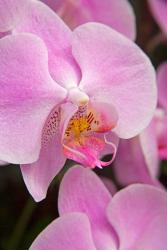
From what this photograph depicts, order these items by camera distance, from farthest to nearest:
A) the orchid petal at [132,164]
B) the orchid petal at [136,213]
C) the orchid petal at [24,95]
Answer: the orchid petal at [132,164], the orchid petal at [136,213], the orchid petal at [24,95]

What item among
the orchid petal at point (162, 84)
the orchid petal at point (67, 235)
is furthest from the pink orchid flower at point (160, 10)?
the orchid petal at point (67, 235)

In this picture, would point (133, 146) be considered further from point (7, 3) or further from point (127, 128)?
point (7, 3)

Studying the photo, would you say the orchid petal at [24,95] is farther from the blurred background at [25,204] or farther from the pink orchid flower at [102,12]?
the blurred background at [25,204]

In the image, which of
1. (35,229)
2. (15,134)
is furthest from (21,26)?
(35,229)

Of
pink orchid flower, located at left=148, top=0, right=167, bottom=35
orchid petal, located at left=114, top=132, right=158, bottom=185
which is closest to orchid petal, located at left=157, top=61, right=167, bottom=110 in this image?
pink orchid flower, located at left=148, top=0, right=167, bottom=35

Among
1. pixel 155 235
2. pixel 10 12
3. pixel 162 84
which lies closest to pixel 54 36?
pixel 10 12

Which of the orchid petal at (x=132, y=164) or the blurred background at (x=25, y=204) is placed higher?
the orchid petal at (x=132, y=164)

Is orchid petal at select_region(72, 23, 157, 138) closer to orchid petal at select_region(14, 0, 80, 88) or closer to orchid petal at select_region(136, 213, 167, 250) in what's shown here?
orchid petal at select_region(14, 0, 80, 88)
